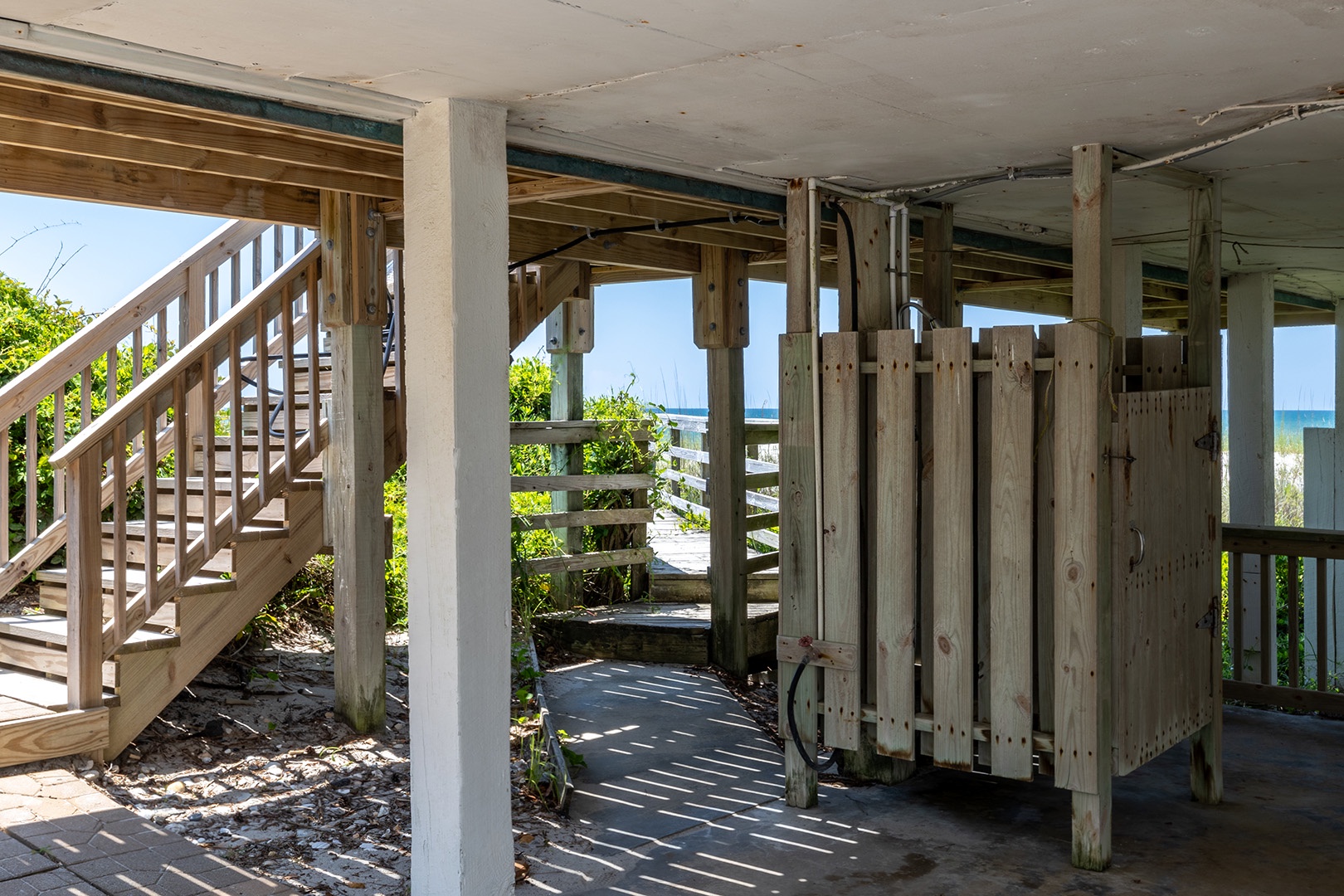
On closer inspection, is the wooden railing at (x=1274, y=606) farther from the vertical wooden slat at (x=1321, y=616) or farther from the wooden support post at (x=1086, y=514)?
the wooden support post at (x=1086, y=514)

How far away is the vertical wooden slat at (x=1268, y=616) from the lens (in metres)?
6.52

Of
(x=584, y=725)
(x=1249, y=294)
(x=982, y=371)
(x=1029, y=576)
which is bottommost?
(x=584, y=725)

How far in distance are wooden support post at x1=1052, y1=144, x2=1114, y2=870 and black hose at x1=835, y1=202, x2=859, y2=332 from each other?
1.08 meters

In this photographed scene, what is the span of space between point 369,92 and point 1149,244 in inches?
197

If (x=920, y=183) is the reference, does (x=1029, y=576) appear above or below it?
below

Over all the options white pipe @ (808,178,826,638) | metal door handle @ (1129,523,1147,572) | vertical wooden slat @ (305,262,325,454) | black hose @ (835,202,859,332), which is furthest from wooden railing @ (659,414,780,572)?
metal door handle @ (1129,523,1147,572)

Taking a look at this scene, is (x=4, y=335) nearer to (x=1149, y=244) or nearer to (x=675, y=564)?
(x=675, y=564)

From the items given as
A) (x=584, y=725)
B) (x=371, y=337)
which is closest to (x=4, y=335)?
(x=371, y=337)

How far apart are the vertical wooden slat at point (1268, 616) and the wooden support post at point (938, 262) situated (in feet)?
8.32

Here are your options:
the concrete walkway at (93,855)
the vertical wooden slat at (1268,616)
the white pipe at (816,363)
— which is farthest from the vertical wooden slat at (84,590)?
the vertical wooden slat at (1268,616)

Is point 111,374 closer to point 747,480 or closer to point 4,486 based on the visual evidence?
point 4,486

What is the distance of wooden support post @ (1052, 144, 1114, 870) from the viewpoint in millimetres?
4211

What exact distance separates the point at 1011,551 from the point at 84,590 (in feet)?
13.8

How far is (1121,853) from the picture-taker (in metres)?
4.52
